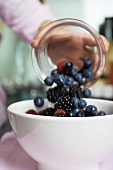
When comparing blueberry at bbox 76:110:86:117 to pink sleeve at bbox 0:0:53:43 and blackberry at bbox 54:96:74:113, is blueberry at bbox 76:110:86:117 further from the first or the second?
pink sleeve at bbox 0:0:53:43

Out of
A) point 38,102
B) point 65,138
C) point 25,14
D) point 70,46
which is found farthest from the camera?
point 25,14

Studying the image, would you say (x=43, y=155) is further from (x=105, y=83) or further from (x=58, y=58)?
(x=105, y=83)

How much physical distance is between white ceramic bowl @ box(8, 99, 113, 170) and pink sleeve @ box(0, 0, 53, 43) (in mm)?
355

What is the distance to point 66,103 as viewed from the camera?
1.20ft

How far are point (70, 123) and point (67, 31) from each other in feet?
0.74

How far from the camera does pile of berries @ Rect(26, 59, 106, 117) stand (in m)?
0.35

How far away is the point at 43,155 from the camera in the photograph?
32 centimetres

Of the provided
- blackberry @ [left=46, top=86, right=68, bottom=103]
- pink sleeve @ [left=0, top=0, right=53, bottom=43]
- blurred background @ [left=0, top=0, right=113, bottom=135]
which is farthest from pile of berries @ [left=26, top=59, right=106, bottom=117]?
blurred background @ [left=0, top=0, right=113, bottom=135]

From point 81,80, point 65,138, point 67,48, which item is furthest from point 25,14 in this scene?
point 65,138

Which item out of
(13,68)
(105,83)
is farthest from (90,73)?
(13,68)

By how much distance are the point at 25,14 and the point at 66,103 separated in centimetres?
36

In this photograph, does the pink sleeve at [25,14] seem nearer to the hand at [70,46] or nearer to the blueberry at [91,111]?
the hand at [70,46]

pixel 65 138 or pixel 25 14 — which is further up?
pixel 25 14

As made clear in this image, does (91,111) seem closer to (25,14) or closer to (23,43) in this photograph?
(25,14)
